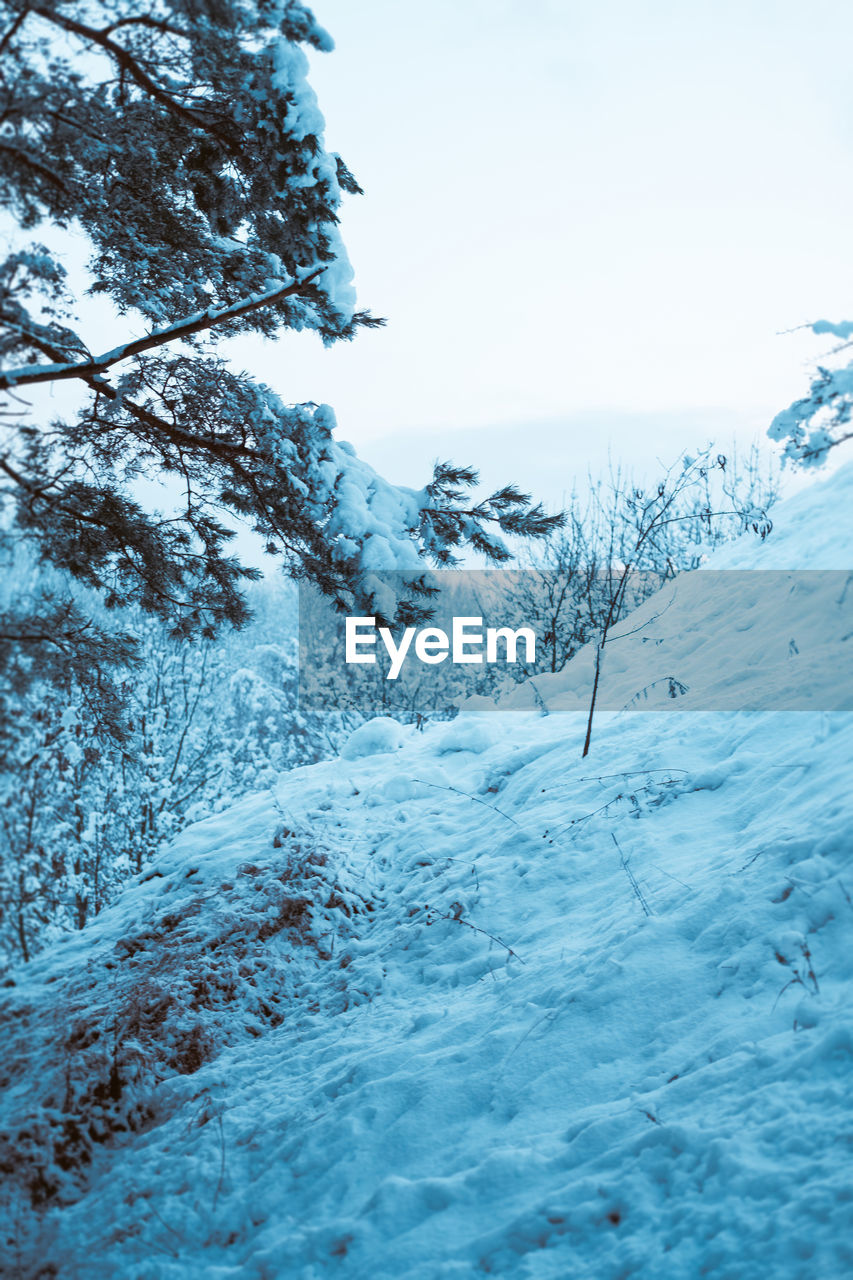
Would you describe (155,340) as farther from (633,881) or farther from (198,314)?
(633,881)

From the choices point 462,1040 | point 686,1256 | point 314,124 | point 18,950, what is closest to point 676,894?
point 462,1040

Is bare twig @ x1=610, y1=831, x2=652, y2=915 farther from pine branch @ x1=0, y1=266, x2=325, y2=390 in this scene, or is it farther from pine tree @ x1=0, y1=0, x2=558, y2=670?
pine branch @ x1=0, y1=266, x2=325, y2=390

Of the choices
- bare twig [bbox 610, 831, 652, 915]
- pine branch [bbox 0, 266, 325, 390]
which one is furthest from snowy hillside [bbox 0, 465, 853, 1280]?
pine branch [bbox 0, 266, 325, 390]

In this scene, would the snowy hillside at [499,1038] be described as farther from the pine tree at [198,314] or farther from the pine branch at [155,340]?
the pine branch at [155,340]

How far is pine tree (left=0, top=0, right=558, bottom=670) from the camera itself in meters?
3.14

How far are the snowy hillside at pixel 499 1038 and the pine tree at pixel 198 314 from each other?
183cm

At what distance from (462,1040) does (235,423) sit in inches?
140

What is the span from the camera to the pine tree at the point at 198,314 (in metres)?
3.14

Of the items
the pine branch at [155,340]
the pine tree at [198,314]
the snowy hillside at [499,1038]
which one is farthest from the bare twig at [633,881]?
the pine branch at [155,340]

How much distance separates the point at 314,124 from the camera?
3574 millimetres

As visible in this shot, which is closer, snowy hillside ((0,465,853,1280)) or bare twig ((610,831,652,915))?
snowy hillside ((0,465,853,1280))

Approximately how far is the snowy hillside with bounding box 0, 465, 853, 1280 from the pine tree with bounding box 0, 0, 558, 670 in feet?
6.02

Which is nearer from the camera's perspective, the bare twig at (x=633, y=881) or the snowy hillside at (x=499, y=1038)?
the snowy hillside at (x=499, y=1038)

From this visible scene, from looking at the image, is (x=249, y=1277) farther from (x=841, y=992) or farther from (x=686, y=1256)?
(x=841, y=992)
